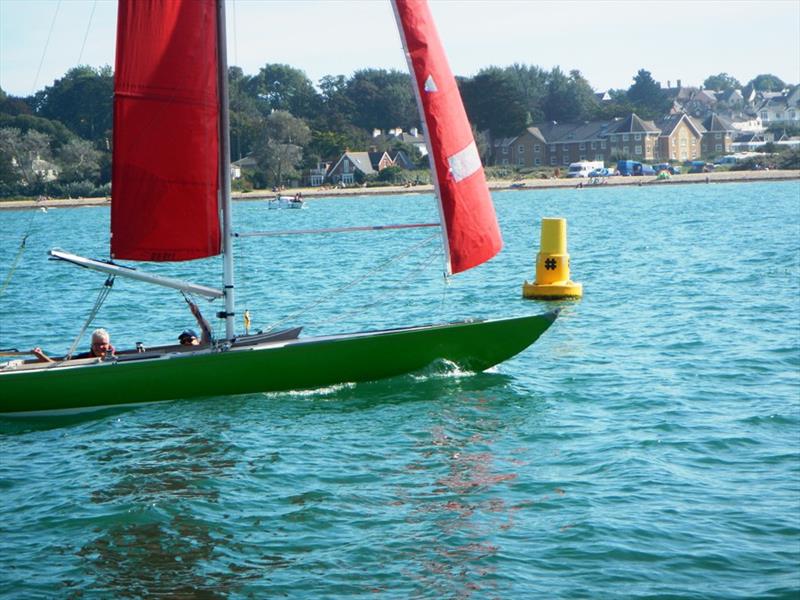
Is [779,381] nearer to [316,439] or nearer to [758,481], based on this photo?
[758,481]

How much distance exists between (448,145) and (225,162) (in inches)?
130

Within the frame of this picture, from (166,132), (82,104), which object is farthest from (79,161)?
(166,132)

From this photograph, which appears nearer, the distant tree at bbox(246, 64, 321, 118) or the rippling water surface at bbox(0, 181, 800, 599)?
the rippling water surface at bbox(0, 181, 800, 599)

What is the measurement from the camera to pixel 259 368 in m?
16.8

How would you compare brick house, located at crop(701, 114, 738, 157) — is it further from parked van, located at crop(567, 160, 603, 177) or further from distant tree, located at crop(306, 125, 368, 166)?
distant tree, located at crop(306, 125, 368, 166)

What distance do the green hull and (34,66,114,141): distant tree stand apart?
122782mm

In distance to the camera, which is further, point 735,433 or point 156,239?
point 156,239

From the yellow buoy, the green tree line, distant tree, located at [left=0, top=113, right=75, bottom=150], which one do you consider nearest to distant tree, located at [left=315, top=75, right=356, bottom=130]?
the green tree line

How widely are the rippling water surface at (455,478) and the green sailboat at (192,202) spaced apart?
44cm

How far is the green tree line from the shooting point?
12394 centimetres

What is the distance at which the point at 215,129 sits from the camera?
1656cm

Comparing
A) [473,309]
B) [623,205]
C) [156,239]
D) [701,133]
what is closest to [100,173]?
[623,205]

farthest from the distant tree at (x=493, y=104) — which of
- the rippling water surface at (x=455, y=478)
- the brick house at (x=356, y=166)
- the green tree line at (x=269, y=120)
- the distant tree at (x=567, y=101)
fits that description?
the rippling water surface at (x=455, y=478)

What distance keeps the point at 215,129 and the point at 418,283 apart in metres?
19.2
